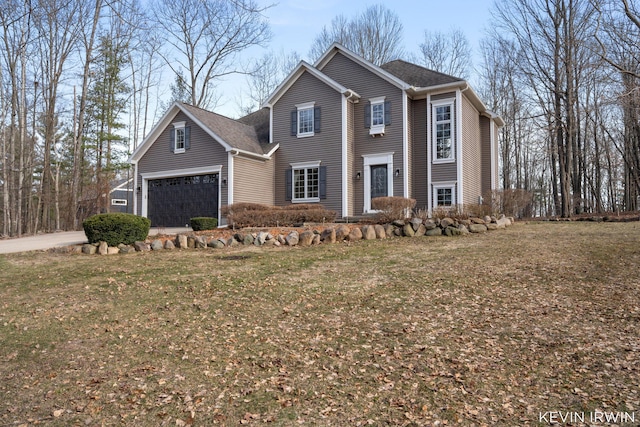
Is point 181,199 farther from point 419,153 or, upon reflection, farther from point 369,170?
point 419,153

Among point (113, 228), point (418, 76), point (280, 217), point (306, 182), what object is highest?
point (418, 76)

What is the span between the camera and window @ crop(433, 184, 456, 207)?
1572cm

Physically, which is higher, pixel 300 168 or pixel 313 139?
pixel 313 139

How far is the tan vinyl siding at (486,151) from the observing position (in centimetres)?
1881

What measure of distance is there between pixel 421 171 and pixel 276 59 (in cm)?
1945

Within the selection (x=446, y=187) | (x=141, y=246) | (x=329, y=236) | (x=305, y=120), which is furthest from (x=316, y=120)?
(x=141, y=246)

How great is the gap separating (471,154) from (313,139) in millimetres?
6686

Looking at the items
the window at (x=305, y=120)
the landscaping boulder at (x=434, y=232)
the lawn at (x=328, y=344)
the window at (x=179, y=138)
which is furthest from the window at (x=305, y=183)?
the lawn at (x=328, y=344)

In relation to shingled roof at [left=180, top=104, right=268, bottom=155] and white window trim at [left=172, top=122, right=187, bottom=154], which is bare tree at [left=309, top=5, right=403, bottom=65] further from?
white window trim at [left=172, top=122, right=187, bottom=154]

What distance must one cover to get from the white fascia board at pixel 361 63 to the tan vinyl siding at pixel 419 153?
51.2 inches

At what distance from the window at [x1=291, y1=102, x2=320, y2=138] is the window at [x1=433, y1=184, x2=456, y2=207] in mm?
5490

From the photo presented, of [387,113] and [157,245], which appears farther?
[387,113]

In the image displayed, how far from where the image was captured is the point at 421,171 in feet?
53.7

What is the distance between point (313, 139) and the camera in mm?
17297
